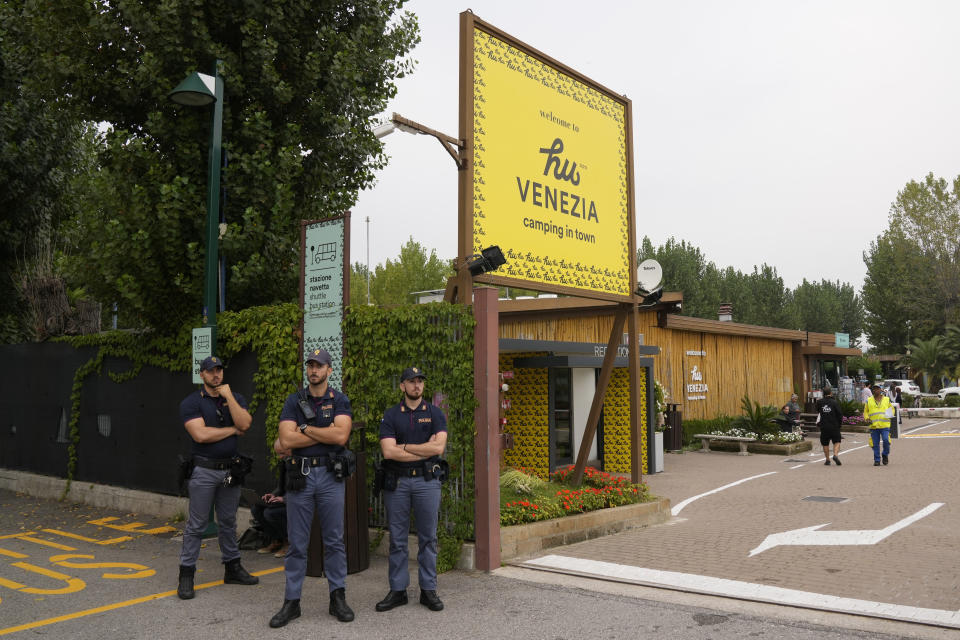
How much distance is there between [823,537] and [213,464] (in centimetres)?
670

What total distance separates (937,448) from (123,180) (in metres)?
20.1

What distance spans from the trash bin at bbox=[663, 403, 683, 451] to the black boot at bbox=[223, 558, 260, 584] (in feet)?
47.7

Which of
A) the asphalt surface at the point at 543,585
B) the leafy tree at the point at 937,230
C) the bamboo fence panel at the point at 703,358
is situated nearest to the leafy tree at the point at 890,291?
the leafy tree at the point at 937,230

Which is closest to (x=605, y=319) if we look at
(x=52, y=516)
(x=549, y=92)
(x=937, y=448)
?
(x=549, y=92)

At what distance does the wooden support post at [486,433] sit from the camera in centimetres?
706

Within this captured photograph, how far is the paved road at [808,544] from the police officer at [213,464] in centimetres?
287

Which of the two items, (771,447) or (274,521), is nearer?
(274,521)

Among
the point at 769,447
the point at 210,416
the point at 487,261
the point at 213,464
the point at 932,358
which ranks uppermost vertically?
the point at 932,358

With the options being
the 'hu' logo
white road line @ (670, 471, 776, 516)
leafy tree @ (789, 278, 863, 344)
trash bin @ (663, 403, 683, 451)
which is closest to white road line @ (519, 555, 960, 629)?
white road line @ (670, 471, 776, 516)

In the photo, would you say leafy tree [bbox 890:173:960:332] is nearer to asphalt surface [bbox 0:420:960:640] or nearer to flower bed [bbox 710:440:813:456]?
flower bed [bbox 710:440:813:456]

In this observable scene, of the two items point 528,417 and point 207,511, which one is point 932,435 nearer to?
→ point 528,417

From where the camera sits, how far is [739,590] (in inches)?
248

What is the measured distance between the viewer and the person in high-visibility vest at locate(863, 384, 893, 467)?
51.5ft

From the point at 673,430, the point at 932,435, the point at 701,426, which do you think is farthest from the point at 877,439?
the point at 932,435
